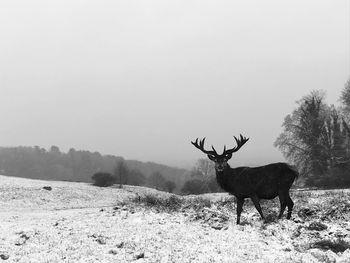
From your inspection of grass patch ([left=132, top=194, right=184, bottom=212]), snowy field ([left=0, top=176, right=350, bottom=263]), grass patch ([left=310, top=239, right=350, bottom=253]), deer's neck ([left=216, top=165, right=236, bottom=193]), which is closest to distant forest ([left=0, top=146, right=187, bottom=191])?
grass patch ([left=132, top=194, right=184, bottom=212])

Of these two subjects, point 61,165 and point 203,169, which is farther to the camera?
point 61,165

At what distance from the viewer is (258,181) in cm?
1562

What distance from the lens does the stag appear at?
15558 mm

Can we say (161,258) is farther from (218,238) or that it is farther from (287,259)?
(287,259)

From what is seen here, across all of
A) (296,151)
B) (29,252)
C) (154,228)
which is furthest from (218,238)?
(296,151)

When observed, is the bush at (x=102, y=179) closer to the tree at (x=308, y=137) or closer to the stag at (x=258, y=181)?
the tree at (x=308, y=137)

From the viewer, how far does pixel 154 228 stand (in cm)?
1420

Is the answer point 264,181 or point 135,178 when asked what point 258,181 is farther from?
point 135,178

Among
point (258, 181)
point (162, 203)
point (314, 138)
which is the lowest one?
point (162, 203)

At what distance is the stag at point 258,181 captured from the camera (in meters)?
15.6

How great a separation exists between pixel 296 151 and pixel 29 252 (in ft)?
127

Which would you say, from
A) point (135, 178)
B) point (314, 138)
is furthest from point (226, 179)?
point (135, 178)

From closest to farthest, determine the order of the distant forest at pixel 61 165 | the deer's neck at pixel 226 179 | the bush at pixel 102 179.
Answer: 1. the deer's neck at pixel 226 179
2. the bush at pixel 102 179
3. the distant forest at pixel 61 165

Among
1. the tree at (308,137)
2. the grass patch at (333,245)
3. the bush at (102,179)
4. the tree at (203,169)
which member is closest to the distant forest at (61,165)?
the tree at (203,169)
